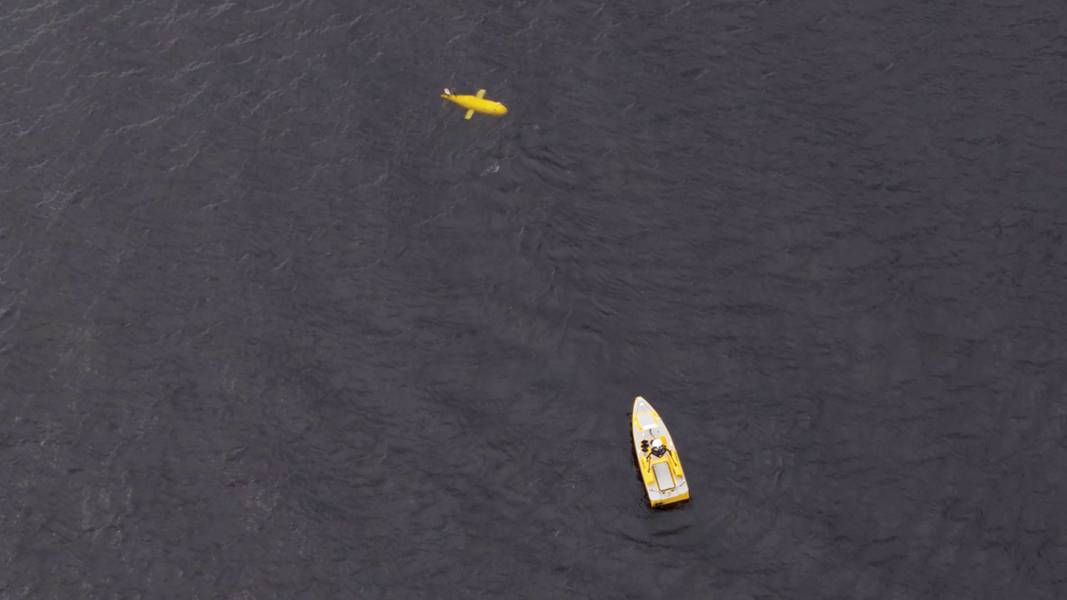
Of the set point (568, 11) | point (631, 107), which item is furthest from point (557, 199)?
point (568, 11)

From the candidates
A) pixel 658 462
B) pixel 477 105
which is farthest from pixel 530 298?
pixel 477 105

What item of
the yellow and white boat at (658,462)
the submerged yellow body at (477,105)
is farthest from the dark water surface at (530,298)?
the yellow and white boat at (658,462)

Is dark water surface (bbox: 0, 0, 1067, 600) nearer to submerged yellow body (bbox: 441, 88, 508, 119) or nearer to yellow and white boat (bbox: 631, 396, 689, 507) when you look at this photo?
submerged yellow body (bbox: 441, 88, 508, 119)

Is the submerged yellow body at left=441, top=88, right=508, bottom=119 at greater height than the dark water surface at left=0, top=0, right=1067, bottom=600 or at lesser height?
greater

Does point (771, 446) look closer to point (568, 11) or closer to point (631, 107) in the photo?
point (631, 107)

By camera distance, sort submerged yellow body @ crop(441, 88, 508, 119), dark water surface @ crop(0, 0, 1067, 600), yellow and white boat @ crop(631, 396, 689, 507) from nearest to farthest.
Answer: dark water surface @ crop(0, 0, 1067, 600), yellow and white boat @ crop(631, 396, 689, 507), submerged yellow body @ crop(441, 88, 508, 119)

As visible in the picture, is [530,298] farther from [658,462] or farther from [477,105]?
[477,105]

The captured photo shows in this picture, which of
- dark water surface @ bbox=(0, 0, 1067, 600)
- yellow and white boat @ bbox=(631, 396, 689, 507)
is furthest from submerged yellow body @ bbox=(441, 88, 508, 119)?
yellow and white boat @ bbox=(631, 396, 689, 507)
